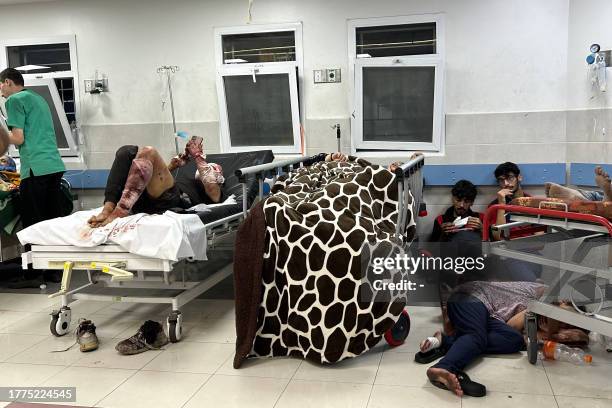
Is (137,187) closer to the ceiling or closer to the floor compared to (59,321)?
closer to the ceiling

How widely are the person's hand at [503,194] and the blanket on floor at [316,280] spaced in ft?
5.34

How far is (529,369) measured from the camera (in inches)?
112

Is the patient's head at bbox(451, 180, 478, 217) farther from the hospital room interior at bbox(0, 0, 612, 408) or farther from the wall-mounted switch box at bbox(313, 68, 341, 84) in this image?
the wall-mounted switch box at bbox(313, 68, 341, 84)

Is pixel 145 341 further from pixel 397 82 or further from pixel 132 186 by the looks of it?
pixel 397 82

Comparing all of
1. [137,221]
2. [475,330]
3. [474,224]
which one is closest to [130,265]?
[137,221]

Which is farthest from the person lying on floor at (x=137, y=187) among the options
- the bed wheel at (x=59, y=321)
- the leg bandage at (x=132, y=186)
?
the bed wheel at (x=59, y=321)

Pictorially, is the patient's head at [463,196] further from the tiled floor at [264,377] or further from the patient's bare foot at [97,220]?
the patient's bare foot at [97,220]

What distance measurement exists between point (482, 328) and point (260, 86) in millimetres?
3248

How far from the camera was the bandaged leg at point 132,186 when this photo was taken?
342 cm

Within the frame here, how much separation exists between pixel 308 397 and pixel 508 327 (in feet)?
3.90

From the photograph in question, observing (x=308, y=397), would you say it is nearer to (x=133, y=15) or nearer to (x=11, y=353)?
(x=11, y=353)

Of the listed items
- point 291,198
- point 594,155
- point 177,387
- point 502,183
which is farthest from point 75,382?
point 594,155

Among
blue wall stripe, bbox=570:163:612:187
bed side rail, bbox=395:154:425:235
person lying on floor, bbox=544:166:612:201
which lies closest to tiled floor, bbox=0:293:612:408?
bed side rail, bbox=395:154:425:235

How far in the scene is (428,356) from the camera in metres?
2.99
